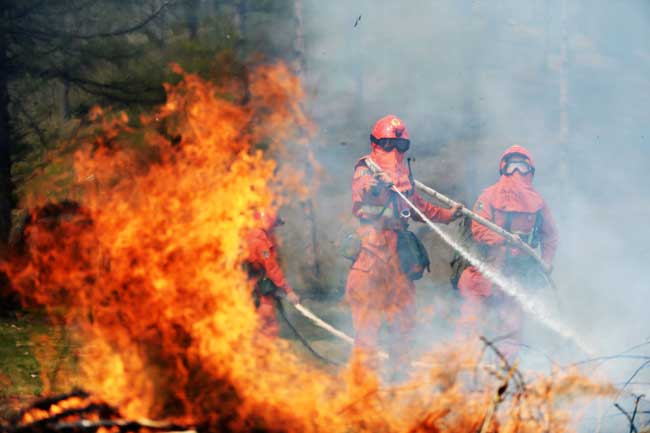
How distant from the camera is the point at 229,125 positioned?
6.46m

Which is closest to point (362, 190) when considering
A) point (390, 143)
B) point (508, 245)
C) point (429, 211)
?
point (390, 143)

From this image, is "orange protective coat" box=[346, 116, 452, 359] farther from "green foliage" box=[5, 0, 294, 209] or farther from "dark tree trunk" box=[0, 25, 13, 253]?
"dark tree trunk" box=[0, 25, 13, 253]

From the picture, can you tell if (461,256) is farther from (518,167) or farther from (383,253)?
(518,167)

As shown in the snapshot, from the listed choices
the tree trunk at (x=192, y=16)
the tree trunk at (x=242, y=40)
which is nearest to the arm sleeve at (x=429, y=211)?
the tree trunk at (x=242, y=40)

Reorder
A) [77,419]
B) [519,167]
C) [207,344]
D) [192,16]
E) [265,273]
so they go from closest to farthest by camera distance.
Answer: [77,419] < [207,344] < [265,273] < [519,167] < [192,16]

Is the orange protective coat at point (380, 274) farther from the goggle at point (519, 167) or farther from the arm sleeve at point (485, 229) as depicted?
the goggle at point (519, 167)

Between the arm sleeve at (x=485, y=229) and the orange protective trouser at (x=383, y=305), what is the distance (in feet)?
2.89

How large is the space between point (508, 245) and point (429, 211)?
0.85m

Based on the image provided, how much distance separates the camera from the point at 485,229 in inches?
293

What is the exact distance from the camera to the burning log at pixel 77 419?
3119 millimetres

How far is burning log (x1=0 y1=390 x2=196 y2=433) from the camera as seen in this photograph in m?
3.12

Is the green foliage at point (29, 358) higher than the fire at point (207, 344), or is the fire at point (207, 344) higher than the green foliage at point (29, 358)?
the fire at point (207, 344)

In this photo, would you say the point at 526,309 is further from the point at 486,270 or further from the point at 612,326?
the point at 612,326

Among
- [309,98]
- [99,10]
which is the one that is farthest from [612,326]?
[99,10]
